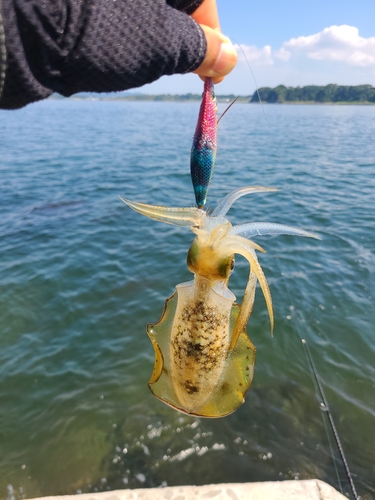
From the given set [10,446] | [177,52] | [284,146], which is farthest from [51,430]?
[284,146]

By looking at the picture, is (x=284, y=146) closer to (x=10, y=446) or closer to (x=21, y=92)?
(x=10, y=446)

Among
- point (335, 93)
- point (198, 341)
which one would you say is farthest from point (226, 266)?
point (335, 93)

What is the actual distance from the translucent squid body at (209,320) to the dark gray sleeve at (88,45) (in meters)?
0.64

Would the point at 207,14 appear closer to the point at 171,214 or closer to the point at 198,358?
the point at 171,214

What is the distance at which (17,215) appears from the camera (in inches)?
628

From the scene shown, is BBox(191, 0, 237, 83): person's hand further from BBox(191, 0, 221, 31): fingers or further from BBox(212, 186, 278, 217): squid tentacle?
BBox(212, 186, 278, 217): squid tentacle

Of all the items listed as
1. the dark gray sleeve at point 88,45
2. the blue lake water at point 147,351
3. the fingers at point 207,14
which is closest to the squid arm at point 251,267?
the dark gray sleeve at point 88,45

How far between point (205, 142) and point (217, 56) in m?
0.47

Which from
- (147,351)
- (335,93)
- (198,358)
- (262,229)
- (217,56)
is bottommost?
(335,93)

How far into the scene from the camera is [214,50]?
6.81 ft

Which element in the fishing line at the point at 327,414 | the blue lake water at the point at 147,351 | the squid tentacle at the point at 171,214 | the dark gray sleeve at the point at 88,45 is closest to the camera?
the dark gray sleeve at the point at 88,45

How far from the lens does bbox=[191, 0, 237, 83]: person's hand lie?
207 cm

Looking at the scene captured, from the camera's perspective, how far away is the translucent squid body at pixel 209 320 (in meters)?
2.05

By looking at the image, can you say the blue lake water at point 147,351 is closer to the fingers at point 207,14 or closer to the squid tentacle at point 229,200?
the squid tentacle at point 229,200
